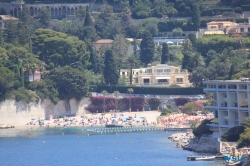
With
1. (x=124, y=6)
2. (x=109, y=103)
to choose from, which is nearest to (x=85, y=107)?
(x=109, y=103)

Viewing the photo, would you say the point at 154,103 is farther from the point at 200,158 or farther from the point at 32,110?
the point at 200,158

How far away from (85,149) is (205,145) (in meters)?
13.8

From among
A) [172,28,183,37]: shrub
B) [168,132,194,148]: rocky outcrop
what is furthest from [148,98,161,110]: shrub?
[172,28,183,37]: shrub

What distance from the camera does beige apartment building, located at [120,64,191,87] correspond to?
142750mm

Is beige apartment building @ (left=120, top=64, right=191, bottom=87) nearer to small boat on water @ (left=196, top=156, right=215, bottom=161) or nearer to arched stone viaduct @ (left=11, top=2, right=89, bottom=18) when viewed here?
arched stone viaduct @ (left=11, top=2, right=89, bottom=18)

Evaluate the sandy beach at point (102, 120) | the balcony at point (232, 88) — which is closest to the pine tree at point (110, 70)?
the sandy beach at point (102, 120)

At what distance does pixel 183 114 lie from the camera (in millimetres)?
127500

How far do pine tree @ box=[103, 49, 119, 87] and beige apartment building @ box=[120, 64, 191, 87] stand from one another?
194 inches

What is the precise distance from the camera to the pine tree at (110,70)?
458 ft

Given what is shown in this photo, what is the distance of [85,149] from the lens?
10194 centimetres

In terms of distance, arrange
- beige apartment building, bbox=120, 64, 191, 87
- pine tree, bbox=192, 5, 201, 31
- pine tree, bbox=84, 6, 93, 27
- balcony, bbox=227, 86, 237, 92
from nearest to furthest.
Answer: balcony, bbox=227, 86, 237, 92
beige apartment building, bbox=120, 64, 191, 87
pine tree, bbox=192, 5, 201, 31
pine tree, bbox=84, 6, 93, 27

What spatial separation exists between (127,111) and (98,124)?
9.97 m

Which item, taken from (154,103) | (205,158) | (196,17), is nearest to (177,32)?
(196,17)

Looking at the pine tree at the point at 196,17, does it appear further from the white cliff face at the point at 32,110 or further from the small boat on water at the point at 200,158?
the small boat on water at the point at 200,158
